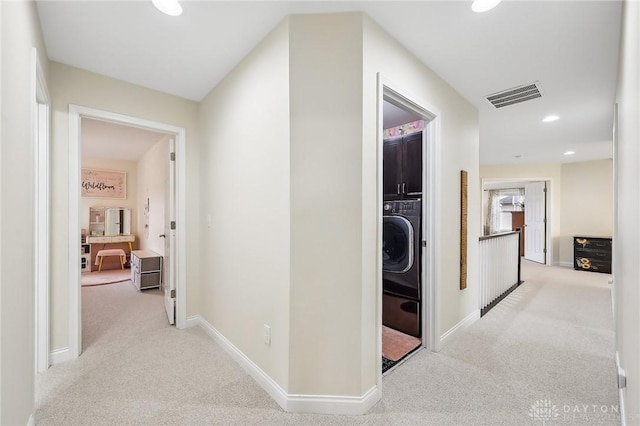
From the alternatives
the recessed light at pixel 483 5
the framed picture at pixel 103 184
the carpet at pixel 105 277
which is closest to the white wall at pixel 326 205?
the recessed light at pixel 483 5

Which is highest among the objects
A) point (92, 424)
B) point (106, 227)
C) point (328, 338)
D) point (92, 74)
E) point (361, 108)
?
point (92, 74)

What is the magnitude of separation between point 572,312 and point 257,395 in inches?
142

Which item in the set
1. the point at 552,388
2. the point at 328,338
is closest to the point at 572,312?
the point at 552,388

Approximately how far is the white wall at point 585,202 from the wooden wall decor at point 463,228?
210 inches

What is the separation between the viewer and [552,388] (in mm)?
1847

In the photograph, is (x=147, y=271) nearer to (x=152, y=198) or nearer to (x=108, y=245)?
(x=152, y=198)

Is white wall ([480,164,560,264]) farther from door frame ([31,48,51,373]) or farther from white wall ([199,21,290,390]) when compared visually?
door frame ([31,48,51,373])

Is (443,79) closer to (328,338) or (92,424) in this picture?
(328,338)

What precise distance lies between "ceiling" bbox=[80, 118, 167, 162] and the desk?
166 centimetres

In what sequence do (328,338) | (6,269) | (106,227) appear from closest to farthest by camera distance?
1. (6,269)
2. (328,338)
3. (106,227)

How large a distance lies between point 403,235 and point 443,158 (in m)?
0.76

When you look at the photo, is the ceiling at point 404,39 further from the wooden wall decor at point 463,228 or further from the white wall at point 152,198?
the white wall at point 152,198

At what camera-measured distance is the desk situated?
5.63 meters

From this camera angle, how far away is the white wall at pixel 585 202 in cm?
582
